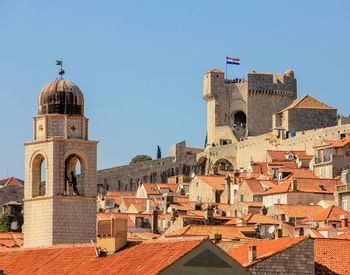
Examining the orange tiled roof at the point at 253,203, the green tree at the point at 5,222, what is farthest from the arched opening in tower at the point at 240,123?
the green tree at the point at 5,222

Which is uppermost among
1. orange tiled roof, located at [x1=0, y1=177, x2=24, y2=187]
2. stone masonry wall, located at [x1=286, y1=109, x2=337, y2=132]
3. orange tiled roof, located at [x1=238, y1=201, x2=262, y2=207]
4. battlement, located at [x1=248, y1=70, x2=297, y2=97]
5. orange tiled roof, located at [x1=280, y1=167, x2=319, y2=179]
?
battlement, located at [x1=248, y1=70, x2=297, y2=97]

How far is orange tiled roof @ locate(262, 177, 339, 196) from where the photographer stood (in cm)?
9588

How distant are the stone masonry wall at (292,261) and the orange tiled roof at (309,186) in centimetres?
5641

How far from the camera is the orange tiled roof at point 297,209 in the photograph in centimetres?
8594

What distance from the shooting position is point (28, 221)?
140ft

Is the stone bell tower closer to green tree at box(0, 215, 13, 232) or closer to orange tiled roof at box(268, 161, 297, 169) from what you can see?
green tree at box(0, 215, 13, 232)

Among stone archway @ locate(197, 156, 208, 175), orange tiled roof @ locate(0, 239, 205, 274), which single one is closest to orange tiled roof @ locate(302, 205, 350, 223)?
orange tiled roof @ locate(0, 239, 205, 274)

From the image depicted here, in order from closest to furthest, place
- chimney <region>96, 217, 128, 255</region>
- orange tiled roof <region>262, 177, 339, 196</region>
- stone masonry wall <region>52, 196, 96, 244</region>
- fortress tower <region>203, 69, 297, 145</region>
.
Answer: chimney <region>96, 217, 128, 255</region> < stone masonry wall <region>52, 196, 96, 244</region> < orange tiled roof <region>262, 177, 339, 196</region> < fortress tower <region>203, 69, 297, 145</region>

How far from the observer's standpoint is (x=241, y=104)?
146 meters

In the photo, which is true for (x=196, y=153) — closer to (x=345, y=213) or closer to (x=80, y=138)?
(x=345, y=213)

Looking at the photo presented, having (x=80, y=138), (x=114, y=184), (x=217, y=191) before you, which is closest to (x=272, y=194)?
(x=217, y=191)

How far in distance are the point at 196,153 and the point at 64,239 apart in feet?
341

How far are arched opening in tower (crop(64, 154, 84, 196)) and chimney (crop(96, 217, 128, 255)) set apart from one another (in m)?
7.25

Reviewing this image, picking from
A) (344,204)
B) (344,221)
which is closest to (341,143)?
(344,204)
